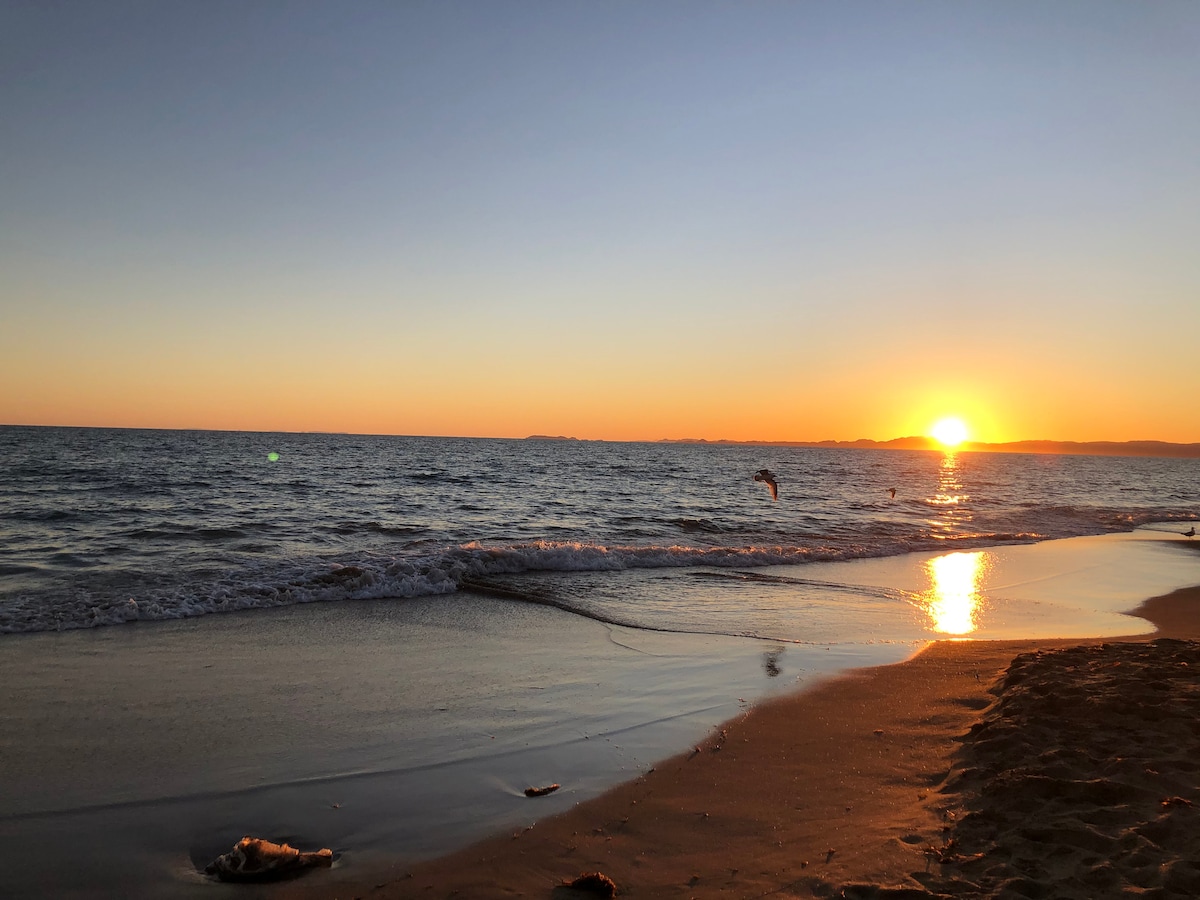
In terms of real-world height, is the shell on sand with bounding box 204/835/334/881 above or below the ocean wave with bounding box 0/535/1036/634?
above

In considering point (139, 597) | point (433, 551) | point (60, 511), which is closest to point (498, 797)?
point (139, 597)

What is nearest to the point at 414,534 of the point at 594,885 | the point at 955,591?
the point at 955,591

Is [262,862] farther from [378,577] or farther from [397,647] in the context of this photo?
[378,577]

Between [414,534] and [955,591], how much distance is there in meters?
13.9

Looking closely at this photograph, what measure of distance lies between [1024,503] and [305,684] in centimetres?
4708

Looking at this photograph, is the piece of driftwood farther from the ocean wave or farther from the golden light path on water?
the ocean wave

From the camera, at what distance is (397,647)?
31.0 ft

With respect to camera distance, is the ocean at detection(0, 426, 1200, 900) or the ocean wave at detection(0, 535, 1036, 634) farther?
the ocean wave at detection(0, 535, 1036, 634)

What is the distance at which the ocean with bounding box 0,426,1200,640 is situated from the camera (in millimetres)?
12258

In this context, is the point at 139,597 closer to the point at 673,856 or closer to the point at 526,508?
the point at 673,856

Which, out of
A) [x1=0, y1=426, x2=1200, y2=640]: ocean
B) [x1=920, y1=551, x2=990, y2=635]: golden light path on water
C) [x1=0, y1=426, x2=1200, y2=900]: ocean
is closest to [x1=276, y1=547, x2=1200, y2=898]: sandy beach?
[x1=0, y1=426, x2=1200, y2=900]: ocean

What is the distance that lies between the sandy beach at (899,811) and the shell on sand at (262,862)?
14 centimetres

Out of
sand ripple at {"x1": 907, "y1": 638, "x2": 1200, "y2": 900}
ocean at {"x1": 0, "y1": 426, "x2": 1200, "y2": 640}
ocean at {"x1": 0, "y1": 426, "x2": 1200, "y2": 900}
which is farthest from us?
ocean at {"x1": 0, "y1": 426, "x2": 1200, "y2": 640}

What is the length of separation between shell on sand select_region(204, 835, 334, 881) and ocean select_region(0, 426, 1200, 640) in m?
7.13
